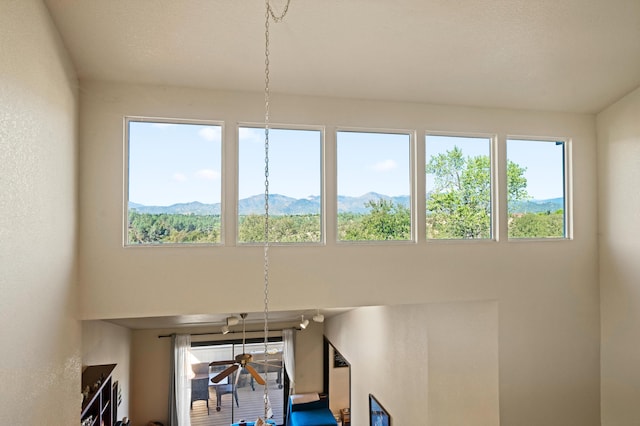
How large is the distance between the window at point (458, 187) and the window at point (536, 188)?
0.30 meters

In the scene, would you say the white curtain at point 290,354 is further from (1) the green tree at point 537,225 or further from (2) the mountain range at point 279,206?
(1) the green tree at point 537,225

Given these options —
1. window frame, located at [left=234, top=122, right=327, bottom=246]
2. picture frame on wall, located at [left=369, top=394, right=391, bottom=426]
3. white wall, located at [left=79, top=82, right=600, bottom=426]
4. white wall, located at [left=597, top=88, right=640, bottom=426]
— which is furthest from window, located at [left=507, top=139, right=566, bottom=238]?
picture frame on wall, located at [left=369, top=394, right=391, bottom=426]

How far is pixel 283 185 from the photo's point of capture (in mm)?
3857

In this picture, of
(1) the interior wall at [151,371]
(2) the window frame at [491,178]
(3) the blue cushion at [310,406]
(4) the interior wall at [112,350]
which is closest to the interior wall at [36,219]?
(4) the interior wall at [112,350]

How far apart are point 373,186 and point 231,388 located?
6.73 meters

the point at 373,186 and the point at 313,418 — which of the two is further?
the point at 313,418

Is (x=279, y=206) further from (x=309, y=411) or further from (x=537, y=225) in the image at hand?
(x=309, y=411)

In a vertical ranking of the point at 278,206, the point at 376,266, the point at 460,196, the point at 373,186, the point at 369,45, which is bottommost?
the point at 376,266

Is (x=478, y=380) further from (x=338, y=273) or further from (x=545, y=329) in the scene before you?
(x=338, y=273)

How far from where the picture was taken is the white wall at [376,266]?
133 inches

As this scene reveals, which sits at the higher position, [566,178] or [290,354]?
[566,178]

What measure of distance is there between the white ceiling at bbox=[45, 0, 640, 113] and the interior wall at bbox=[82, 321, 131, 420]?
2.77 m

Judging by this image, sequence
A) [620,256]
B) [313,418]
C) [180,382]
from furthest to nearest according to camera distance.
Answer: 1. [180,382]
2. [313,418]
3. [620,256]

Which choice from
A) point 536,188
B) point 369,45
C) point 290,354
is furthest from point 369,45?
point 290,354
